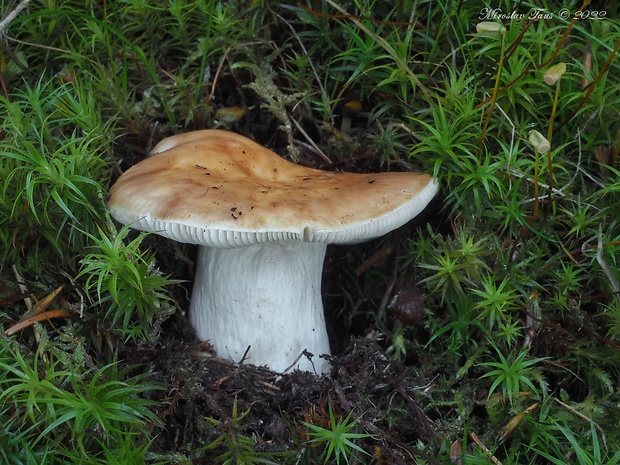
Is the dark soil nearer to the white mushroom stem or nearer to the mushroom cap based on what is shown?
the white mushroom stem

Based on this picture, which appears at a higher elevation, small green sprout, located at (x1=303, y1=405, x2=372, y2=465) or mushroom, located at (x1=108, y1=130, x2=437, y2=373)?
mushroom, located at (x1=108, y1=130, x2=437, y2=373)

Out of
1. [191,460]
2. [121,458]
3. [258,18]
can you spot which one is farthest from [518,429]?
[258,18]

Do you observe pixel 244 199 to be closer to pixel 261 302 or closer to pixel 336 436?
pixel 261 302

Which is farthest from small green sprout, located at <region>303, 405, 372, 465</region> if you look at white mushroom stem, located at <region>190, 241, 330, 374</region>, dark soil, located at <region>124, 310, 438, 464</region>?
white mushroom stem, located at <region>190, 241, 330, 374</region>

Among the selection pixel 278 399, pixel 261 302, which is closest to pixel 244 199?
pixel 261 302

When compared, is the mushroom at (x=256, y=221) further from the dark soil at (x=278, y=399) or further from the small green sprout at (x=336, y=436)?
the small green sprout at (x=336, y=436)

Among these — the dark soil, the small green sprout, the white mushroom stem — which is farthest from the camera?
the white mushroom stem

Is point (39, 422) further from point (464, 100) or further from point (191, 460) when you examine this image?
point (464, 100)

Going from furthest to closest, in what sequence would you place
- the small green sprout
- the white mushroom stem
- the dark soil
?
the white mushroom stem
the dark soil
the small green sprout
